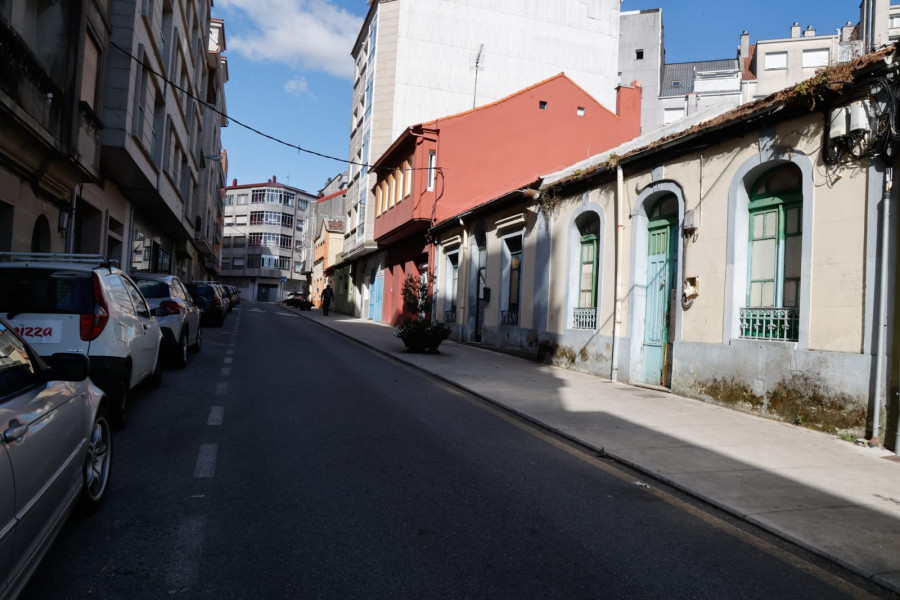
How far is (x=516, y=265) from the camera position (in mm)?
17266

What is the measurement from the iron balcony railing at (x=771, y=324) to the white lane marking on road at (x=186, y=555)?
753 cm

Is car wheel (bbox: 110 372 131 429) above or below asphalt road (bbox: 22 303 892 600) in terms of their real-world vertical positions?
above

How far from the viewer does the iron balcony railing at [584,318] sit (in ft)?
43.3

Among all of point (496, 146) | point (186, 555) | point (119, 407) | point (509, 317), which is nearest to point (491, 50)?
point (496, 146)

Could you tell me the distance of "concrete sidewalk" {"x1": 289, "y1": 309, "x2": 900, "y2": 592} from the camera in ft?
14.3

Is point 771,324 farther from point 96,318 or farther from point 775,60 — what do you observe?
point 775,60

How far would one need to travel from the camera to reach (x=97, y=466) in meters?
4.22

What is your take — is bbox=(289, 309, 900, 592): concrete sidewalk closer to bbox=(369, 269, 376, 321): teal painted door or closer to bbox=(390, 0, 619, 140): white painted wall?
bbox=(390, 0, 619, 140): white painted wall

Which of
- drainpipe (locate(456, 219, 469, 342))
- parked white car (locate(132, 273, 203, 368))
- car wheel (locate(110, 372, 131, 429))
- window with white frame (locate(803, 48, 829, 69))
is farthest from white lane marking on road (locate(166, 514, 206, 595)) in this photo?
window with white frame (locate(803, 48, 829, 69))

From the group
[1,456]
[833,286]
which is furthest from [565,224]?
[1,456]

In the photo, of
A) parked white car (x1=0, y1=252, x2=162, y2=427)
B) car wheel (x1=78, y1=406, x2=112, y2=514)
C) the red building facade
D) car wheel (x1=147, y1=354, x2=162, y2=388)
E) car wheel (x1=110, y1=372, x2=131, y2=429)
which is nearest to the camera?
car wheel (x1=78, y1=406, x2=112, y2=514)

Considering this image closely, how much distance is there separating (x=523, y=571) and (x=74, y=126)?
531 inches

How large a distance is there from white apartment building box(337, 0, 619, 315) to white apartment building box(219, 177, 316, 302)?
2477 inches

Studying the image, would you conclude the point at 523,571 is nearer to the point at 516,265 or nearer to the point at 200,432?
the point at 200,432
